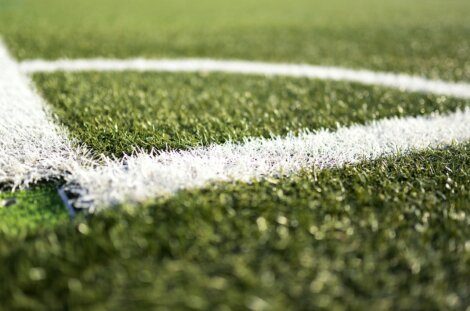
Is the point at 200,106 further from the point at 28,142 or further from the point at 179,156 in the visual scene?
the point at 28,142

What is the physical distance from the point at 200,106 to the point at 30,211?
5.86ft

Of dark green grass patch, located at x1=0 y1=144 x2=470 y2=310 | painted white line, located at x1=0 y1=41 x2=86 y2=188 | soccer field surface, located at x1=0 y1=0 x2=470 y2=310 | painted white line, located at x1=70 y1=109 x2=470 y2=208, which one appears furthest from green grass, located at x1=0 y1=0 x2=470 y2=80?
dark green grass patch, located at x1=0 y1=144 x2=470 y2=310

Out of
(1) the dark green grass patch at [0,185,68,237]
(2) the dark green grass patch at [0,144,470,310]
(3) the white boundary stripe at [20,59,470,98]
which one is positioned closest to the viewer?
(2) the dark green grass patch at [0,144,470,310]

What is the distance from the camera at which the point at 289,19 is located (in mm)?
9250

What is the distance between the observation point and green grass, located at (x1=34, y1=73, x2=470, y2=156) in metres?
3.07

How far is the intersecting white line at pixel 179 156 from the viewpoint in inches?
90.3

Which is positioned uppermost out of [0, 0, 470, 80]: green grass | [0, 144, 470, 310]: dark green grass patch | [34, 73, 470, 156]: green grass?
[0, 144, 470, 310]: dark green grass patch

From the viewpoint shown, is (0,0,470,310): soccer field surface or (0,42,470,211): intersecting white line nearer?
(0,0,470,310): soccer field surface

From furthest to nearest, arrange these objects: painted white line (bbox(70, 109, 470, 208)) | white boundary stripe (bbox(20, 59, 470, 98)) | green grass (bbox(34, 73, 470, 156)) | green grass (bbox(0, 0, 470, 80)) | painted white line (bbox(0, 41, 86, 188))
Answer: green grass (bbox(0, 0, 470, 80))
white boundary stripe (bbox(20, 59, 470, 98))
green grass (bbox(34, 73, 470, 156))
painted white line (bbox(0, 41, 86, 188))
painted white line (bbox(70, 109, 470, 208))

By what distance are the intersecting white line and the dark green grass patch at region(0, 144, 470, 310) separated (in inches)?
6.0

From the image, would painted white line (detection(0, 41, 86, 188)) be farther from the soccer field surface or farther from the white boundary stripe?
the white boundary stripe

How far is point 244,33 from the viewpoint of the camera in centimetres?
737

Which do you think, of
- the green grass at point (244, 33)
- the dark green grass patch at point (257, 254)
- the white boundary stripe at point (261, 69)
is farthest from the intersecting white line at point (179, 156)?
the green grass at point (244, 33)

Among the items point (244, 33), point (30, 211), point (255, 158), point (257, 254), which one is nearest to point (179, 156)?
point (255, 158)
